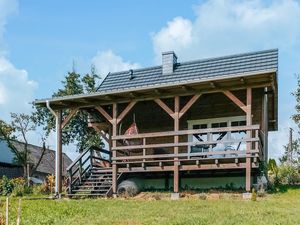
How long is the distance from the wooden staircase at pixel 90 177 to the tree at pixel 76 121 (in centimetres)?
896

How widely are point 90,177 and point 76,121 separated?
35.0 feet

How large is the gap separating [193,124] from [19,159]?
15071 millimetres

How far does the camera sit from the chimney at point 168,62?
19266 mm

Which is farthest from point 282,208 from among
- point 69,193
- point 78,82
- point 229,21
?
point 78,82

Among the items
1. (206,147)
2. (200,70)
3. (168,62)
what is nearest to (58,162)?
(206,147)

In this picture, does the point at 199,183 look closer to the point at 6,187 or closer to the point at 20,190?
the point at 20,190

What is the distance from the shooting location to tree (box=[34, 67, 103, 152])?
27734 mm

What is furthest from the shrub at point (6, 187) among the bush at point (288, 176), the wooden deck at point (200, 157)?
the bush at point (288, 176)

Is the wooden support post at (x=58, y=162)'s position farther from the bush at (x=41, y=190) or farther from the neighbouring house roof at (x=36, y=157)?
the neighbouring house roof at (x=36, y=157)

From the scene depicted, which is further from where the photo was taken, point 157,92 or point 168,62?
point 168,62

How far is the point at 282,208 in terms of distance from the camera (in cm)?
1128

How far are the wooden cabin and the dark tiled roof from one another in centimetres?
4

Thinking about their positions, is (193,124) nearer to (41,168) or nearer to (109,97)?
(109,97)

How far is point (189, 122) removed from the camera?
59.1 feet
